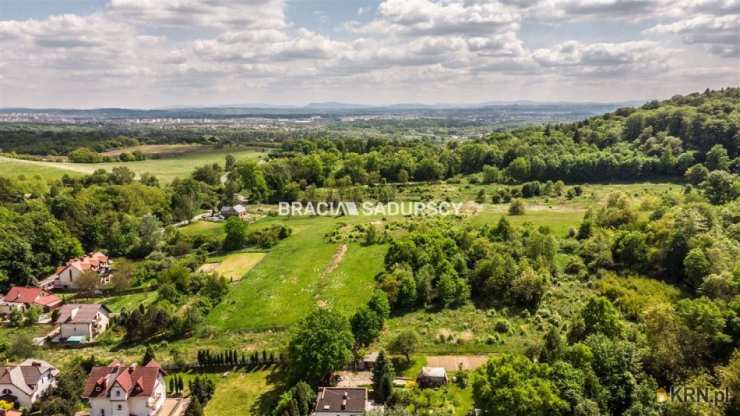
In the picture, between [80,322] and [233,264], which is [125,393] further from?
[233,264]

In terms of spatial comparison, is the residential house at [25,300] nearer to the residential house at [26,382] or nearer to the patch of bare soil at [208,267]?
the patch of bare soil at [208,267]

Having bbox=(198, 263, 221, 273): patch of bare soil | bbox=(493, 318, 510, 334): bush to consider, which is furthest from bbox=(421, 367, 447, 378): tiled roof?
bbox=(198, 263, 221, 273): patch of bare soil

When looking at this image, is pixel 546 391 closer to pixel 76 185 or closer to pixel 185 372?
pixel 185 372

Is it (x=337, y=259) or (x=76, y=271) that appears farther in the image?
(x=337, y=259)

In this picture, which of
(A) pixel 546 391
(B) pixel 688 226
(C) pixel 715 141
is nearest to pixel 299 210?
(B) pixel 688 226

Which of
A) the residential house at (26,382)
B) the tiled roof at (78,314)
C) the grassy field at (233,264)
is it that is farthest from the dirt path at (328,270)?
the residential house at (26,382)

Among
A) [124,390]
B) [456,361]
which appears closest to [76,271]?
[124,390]
